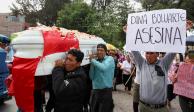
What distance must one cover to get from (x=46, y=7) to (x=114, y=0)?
13.1 meters

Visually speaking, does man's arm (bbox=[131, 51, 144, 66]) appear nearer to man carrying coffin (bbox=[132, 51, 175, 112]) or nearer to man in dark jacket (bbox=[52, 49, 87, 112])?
man carrying coffin (bbox=[132, 51, 175, 112])

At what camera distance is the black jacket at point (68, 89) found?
14.4 feet

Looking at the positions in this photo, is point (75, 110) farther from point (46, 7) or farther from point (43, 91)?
point (46, 7)

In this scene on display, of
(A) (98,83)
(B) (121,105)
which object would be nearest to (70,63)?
(A) (98,83)

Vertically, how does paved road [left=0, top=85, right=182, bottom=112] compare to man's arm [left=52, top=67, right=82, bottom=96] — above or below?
below

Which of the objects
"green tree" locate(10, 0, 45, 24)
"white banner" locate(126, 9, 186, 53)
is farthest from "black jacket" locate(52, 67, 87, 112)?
"green tree" locate(10, 0, 45, 24)

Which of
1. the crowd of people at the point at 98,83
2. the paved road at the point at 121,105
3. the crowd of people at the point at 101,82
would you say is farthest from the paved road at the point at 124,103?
the crowd of people at the point at 98,83

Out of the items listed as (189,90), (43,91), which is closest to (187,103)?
(189,90)

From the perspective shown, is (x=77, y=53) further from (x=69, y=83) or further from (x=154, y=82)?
(x=154, y=82)

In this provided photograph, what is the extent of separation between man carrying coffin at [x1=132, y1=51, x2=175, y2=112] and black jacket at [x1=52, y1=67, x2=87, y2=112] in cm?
128

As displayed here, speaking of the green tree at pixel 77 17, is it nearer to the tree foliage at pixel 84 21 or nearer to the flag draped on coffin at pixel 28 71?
the tree foliage at pixel 84 21

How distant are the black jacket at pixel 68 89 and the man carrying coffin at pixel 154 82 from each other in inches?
50.3

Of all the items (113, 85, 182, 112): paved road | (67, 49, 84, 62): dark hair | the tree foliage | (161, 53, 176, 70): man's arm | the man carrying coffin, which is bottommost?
(113, 85, 182, 112): paved road

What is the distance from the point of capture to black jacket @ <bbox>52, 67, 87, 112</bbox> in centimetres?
438
